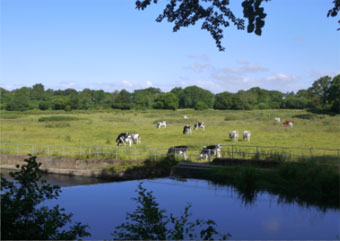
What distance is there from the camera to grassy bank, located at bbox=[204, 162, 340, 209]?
14.2 meters

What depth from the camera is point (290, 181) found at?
51.1ft

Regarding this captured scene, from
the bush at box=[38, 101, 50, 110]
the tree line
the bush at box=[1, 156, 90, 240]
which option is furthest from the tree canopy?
the bush at box=[38, 101, 50, 110]

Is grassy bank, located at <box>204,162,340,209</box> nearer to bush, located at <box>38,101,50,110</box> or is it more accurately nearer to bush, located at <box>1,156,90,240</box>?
bush, located at <box>1,156,90,240</box>

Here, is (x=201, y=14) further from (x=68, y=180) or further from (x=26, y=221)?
(x=68, y=180)

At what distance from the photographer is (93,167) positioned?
2184 cm

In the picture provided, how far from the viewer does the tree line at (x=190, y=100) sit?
7075cm

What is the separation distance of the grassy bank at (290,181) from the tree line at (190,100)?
171ft

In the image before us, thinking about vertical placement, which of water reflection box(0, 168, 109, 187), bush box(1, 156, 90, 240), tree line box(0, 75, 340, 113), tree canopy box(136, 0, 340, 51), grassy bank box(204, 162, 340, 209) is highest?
tree line box(0, 75, 340, 113)

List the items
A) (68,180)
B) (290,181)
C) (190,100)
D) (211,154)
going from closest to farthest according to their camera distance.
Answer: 1. (290,181)
2. (68,180)
3. (211,154)
4. (190,100)

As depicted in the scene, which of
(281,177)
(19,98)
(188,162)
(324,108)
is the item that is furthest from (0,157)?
(19,98)

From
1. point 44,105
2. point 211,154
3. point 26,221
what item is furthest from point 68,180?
point 44,105

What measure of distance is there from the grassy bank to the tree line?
171ft

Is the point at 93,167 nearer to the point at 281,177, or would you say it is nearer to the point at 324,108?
Answer: the point at 281,177

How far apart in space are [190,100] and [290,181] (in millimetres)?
148650
